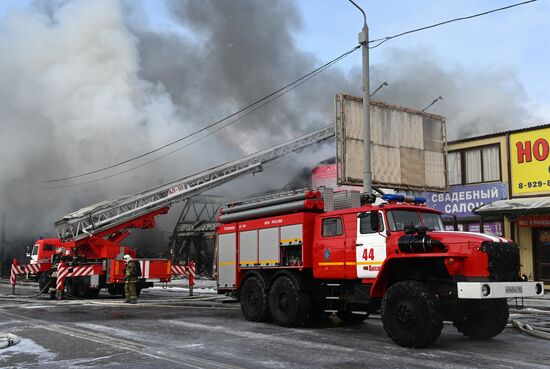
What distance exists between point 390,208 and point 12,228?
25057 millimetres

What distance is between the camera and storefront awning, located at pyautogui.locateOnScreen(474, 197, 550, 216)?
53.9 feet

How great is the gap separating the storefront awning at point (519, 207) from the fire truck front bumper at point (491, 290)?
993cm

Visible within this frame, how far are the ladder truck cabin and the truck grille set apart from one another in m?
0.01

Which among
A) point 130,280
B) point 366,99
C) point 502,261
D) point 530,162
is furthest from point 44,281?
point 530,162

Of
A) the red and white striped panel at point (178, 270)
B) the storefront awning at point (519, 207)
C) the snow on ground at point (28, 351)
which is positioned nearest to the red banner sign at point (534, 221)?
the storefront awning at point (519, 207)

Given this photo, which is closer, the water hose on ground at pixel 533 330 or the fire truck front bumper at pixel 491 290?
the fire truck front bumper at pixel 491 290

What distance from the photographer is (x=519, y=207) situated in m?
16.8

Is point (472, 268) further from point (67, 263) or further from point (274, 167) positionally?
point (274, 167)

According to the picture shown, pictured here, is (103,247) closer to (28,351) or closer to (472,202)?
(28,351)

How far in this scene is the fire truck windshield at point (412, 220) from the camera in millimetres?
8625

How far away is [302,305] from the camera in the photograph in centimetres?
965

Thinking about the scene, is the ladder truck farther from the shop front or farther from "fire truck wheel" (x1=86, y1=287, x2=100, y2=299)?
the shop front

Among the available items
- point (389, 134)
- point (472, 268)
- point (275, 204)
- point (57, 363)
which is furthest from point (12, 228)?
point (472, 268)

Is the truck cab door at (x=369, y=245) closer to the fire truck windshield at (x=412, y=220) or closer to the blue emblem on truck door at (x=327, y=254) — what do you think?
the fire truck windshield at (x=412, y=220)
